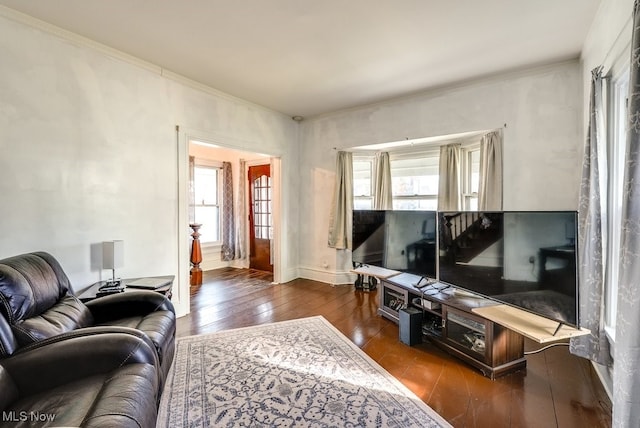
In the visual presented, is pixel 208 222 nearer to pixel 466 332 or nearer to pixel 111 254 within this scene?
pixel 111 254

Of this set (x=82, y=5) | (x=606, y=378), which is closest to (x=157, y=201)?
(x=82, y=5)

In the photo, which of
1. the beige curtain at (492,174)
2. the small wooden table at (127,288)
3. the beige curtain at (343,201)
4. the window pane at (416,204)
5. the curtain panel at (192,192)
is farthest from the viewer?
the curtain panel at (192,192)

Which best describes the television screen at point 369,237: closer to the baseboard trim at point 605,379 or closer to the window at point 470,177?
the window at point 470,177

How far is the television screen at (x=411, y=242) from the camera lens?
120 inches

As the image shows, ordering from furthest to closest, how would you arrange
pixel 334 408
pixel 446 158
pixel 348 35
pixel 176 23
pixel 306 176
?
pixel 306 176, pixel 446 158, pixel 348 35, pixel 176 23, pixel 334 408

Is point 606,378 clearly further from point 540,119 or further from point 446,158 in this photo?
point 446,158

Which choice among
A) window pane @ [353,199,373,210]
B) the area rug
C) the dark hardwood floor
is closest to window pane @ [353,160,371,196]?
window pane @ [353,199,373,210]

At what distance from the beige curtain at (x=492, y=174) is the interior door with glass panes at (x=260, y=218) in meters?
3.74

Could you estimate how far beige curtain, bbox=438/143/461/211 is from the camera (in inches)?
157

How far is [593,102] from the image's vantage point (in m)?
2.19

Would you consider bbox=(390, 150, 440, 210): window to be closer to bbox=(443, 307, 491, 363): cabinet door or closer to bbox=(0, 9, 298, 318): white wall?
bbox=(443, 307, 491, 363): cabinet door

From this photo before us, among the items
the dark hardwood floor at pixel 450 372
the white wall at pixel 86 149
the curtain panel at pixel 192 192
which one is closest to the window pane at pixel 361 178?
the dark hardwood floor at pixel 450 372

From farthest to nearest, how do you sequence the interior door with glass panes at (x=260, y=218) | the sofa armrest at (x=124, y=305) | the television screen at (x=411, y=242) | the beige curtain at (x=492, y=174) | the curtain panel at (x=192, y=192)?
the interior door with glass panes at (x=260, y=218) < the curtain panel at (x=192, y=192) < the beige curtain at (x=492, y=174) < the television screen at (x=411, y=242) < the sofa armrest at (x=124, y=305)

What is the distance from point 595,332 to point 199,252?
5.37 metres
